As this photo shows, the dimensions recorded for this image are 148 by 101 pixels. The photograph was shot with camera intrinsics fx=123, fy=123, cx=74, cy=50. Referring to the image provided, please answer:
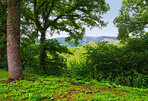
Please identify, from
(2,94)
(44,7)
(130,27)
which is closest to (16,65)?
(2,94)

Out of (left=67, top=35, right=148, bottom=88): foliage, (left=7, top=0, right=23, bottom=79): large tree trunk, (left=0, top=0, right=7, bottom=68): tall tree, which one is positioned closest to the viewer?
(left=7, top=0, right=23, bottom=79): large tree trunk

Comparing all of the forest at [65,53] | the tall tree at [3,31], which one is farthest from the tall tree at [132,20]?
the tall tree at [3,31]

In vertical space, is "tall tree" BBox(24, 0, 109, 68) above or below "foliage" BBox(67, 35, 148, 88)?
above

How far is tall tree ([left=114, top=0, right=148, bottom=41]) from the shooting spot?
12.1 meters

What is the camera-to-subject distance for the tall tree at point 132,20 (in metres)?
12.1

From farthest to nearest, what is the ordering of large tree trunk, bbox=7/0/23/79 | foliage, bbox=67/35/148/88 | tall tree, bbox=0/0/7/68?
tall tree, bbox=0/0/7/68 < foliage, bbox=67/35/148/88 < large tree trunk, bbox=7/0/23/79

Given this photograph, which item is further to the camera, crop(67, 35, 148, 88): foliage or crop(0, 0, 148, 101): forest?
crop(67, 35, 148, 88): foliage

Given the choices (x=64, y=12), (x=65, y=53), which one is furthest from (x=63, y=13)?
(x=65, y=53)

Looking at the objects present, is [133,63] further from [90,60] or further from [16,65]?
[16,65]

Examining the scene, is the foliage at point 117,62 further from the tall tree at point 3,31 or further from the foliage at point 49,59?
the tall tree at point 3,31

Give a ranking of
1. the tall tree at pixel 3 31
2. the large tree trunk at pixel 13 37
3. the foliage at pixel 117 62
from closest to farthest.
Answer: the large tree trunk at pixel 13 37, the foliage at pixel 117 62, the tall tree at pixel 3 31

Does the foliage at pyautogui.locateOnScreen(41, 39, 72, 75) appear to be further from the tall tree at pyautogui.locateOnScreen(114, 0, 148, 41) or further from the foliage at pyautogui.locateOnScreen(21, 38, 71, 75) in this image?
the tall tree at pyautogui.locateOnScreen(114, 0, 148, 41)

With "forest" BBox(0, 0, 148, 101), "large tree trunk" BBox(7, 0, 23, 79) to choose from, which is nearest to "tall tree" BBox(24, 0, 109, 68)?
"forest" BBox(0, 0, 148, 101)

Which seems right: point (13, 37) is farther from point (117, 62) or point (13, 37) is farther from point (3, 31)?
point (117, 62)
